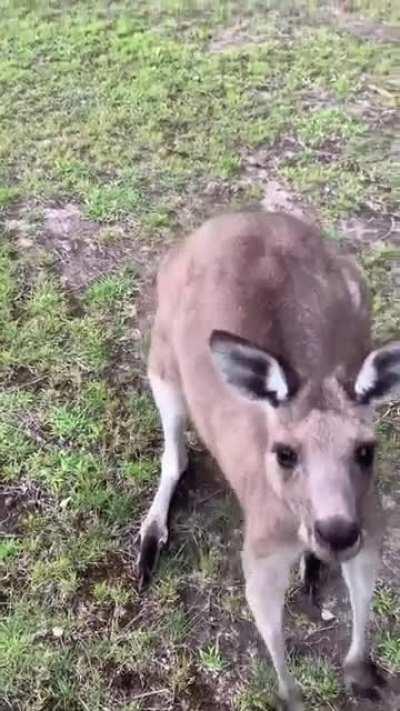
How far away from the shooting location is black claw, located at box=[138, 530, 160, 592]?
11.3ft

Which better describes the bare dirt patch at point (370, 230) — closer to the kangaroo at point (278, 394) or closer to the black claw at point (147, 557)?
the kangaroo at point (278, 394)

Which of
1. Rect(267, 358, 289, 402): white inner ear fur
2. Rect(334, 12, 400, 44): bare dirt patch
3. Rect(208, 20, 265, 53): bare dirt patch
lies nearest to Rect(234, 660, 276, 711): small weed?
Rect(267, 358, 289, 402): white inner ear fur

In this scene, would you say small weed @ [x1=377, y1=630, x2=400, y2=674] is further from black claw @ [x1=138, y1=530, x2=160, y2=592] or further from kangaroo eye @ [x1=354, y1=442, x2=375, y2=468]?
kangaroo eye @ [x1=354, y1=442, x2=375, y2=468]

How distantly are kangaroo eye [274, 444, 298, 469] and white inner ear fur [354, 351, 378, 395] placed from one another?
0.22m

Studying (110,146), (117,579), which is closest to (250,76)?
(110,146)

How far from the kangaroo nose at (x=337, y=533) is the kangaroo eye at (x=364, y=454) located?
7.1 inches

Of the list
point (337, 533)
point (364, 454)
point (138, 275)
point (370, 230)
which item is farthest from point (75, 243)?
point (337, 533)

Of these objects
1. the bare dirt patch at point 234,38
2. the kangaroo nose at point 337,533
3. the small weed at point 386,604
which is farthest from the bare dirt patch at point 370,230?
the kangaroo nose at point 337,533

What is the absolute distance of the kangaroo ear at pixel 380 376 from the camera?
2.47 meters

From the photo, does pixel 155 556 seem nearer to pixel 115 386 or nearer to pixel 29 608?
pixel 29 608

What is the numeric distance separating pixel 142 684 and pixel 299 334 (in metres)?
1.18

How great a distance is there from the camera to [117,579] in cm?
347

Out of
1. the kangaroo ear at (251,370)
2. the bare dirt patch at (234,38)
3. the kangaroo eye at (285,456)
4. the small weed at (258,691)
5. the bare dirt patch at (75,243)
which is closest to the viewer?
the kangaroo ear at (251,370)

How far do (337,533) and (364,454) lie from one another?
24 cm
